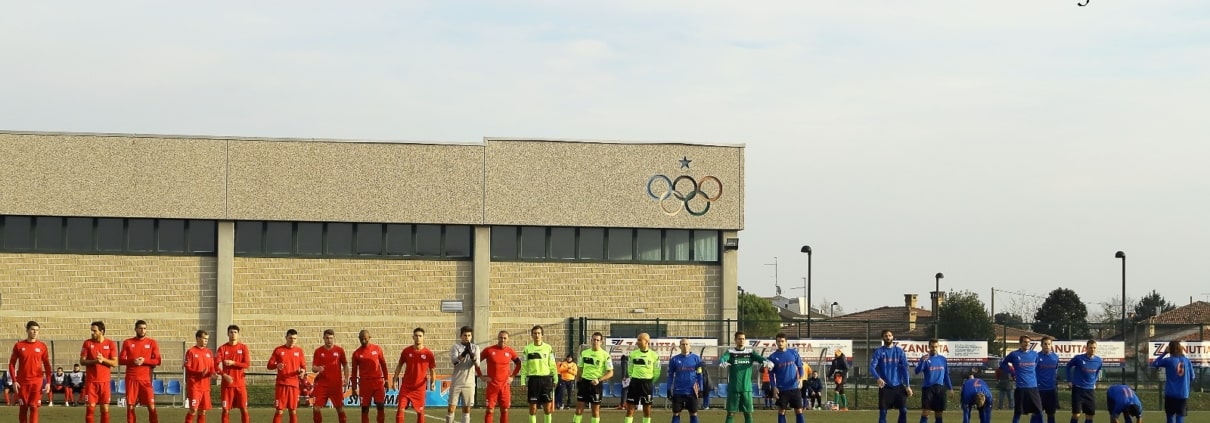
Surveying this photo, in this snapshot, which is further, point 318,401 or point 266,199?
point 266,199

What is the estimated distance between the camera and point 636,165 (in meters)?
49.4

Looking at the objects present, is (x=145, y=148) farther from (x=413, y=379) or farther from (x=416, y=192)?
(x=413, y=379)

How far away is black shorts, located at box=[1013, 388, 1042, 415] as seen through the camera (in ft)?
84.1

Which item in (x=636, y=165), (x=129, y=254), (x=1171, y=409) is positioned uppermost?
(x=636, y=165)

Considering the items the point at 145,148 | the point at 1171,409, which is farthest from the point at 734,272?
the point at 1171,409

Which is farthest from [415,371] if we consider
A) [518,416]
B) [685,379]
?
[518,416]

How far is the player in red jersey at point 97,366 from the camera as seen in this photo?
2305 cm

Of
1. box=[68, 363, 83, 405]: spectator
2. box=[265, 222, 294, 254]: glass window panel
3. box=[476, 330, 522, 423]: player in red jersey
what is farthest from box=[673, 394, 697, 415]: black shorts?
box=[265, 222, 294, 254]: glass window panel

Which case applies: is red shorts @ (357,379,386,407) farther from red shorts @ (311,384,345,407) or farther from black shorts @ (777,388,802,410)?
black shorts @ (777,388,802,410)

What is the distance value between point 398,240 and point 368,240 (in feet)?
3.11

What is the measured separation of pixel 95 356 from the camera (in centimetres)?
2305

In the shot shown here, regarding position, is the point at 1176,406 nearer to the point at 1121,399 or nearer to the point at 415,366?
the point at 1121,399

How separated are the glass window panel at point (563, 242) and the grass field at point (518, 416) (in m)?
11.4

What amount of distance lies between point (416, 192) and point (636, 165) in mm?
7200
